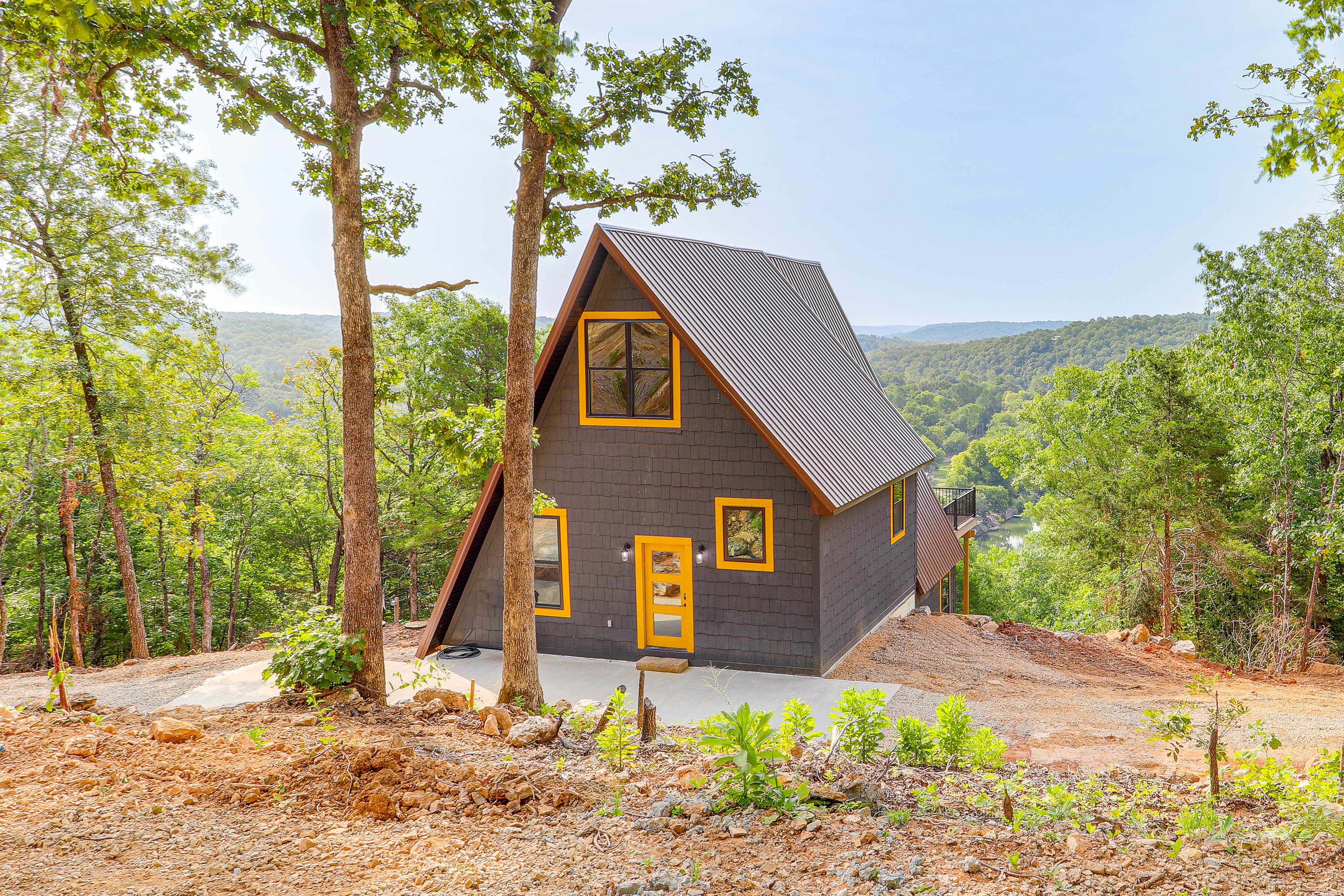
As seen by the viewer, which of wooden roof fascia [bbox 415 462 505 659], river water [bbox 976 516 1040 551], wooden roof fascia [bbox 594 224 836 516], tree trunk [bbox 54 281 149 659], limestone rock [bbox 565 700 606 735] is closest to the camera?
limestone rock [bbox 565 700 606 735]

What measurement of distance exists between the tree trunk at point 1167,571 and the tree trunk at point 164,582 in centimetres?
2708

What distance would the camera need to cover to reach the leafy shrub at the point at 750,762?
4.12m

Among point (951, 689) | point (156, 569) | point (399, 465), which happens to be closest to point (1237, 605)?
point (951, 689)

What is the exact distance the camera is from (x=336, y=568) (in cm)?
2164

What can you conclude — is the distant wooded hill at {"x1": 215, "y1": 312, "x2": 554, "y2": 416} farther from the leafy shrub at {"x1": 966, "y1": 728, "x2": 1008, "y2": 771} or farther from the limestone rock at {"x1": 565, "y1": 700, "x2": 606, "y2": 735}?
the leafy shrub at {"x1": 966, "y1": 728, "x2": 1008, "y2": 771}

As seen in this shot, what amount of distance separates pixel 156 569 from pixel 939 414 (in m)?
62.1

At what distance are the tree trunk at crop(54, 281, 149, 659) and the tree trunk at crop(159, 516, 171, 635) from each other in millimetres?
6788

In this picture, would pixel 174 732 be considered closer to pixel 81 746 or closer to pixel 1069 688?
pixel 81 746

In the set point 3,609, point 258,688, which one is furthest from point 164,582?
point 258,688

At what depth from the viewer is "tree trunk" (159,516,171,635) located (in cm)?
2219

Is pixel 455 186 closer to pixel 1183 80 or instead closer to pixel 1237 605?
pixel 1237 605

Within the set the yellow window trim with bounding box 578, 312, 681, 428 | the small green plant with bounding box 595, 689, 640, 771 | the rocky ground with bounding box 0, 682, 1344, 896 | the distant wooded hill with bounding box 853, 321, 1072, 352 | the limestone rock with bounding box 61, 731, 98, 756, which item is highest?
the distant wooded hill with bounding box 853, 321, 1072, 352

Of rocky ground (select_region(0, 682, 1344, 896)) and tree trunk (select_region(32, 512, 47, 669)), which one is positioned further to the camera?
tree trunk (select_region(32, 512, 47, 669))

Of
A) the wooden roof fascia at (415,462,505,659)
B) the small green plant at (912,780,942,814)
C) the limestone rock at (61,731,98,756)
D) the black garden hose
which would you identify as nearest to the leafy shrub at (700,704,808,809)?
the small green plant at (912,780,942,814)
